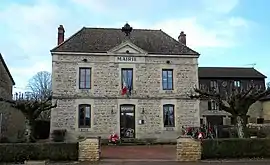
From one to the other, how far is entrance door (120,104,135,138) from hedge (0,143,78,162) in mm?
10776

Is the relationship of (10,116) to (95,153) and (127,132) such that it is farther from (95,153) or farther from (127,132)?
(95,153)

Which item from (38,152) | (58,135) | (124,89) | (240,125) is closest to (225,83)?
(124,89)

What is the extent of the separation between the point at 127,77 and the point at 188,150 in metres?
12.0

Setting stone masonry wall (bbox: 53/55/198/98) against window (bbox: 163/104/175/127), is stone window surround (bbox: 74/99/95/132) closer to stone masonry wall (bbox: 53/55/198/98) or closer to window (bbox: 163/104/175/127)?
stone masonry wall (bbox: 53/55/198/98)

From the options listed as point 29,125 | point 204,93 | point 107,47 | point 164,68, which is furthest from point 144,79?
point 29,125

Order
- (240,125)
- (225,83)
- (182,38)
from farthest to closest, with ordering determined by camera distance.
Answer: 1. (225,83)
2. (182,38)
3. (240,125)

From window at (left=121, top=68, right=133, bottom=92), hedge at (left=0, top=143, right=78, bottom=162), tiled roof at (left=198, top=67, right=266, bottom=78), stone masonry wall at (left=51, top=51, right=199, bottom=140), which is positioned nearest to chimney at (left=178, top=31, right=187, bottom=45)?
stone masonry wall at (left=51, top=51, right=199, bottom=140)

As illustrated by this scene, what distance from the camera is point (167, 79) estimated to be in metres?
26.8

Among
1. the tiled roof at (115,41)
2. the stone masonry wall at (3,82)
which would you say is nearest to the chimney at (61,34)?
the tiled roof at (115,41)

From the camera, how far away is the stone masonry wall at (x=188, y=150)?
1513 cm

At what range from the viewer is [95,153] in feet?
49.8

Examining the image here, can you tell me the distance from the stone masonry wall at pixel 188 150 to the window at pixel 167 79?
11533 millimetres

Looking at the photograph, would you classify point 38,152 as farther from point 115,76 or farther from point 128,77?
point 128,77

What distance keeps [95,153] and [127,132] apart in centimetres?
1081
